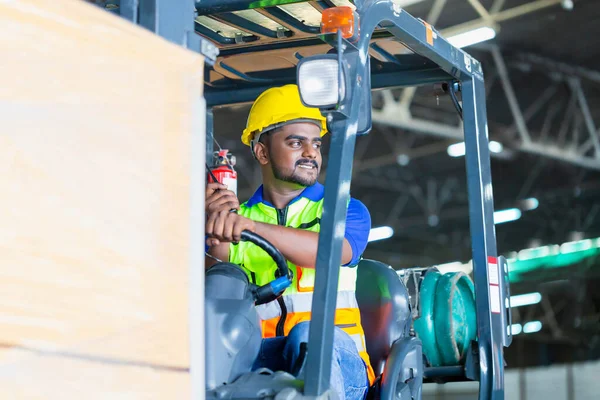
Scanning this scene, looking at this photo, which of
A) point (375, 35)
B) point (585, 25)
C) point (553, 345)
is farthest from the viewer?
point (553, 345)

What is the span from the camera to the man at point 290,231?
2811 mm

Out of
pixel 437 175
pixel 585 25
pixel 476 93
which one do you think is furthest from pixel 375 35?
pixel 437 175

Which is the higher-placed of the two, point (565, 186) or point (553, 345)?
point (565, 186)

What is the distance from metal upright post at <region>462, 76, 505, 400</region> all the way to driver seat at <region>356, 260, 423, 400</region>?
0.41m

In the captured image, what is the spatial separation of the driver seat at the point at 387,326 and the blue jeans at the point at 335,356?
0.22 metres

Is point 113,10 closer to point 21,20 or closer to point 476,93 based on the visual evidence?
point 21,20

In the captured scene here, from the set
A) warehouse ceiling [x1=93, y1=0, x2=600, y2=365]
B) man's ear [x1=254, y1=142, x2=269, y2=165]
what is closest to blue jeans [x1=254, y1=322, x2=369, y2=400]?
man's ear [x1=254, y1=142, x2=269, y2=165]

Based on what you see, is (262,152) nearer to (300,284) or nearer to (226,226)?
(300,284)

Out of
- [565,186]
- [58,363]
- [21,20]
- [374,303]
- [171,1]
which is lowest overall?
[58,363]

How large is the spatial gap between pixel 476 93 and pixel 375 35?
66 centimetres

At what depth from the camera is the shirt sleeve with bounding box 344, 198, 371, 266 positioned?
3.13m

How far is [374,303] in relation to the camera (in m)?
3.38

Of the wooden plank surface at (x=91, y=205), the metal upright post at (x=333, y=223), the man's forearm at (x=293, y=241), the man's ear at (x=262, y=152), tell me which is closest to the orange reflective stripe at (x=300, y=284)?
the man's forearm at (x=293, y=241)

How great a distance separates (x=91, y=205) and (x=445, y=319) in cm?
227
